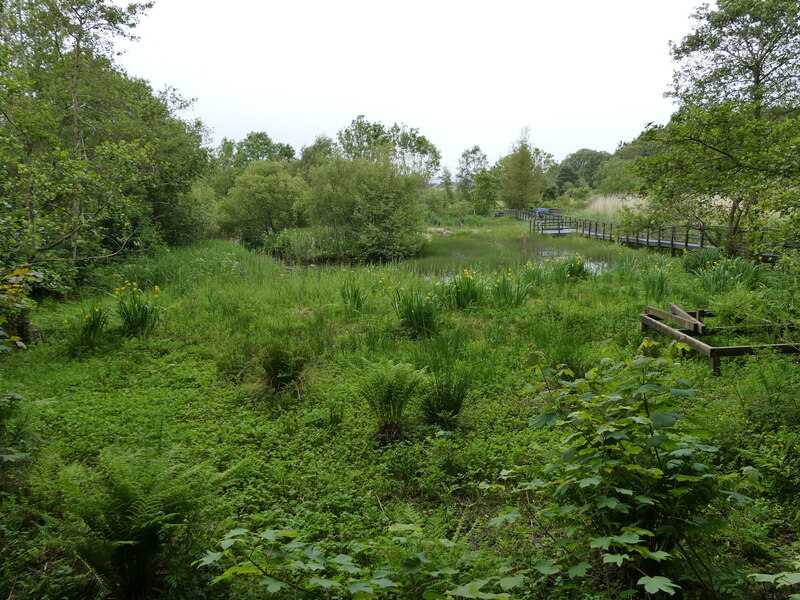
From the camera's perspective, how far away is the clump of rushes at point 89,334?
228 inches

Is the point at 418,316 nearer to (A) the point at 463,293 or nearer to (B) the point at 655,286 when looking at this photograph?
(A) the point at 463,293

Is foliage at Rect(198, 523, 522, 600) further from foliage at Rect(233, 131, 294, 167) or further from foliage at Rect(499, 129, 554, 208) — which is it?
foliage at Rect(233, 131, 294, 167)

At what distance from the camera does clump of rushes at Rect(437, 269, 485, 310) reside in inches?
313

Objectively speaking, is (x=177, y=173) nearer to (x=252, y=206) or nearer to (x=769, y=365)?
(x=252, y=206)

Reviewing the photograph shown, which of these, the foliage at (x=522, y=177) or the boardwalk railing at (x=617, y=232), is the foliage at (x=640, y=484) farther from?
the foliage at (x=522, y=177)

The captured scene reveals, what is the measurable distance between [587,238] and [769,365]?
20.8 metres

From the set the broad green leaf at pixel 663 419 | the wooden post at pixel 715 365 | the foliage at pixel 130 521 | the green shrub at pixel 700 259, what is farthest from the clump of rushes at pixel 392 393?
the green shrub at pixel 700 259

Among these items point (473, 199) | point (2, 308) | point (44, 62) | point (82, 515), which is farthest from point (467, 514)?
point (473, 199)

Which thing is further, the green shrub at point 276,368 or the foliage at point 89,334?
the foliage at point 89,334

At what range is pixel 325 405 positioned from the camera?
4.49 meters

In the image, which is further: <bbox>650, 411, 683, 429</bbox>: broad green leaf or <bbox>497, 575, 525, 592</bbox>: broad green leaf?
<bbox>650, 411, 683, 429</bbox>: broad green leaf

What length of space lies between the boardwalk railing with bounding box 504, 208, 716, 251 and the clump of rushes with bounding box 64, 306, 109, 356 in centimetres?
1195

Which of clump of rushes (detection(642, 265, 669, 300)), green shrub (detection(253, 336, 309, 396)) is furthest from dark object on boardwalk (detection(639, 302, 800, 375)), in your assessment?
green shrub (detection(253, 336, 309, 396))

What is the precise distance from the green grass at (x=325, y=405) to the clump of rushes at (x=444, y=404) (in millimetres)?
21
